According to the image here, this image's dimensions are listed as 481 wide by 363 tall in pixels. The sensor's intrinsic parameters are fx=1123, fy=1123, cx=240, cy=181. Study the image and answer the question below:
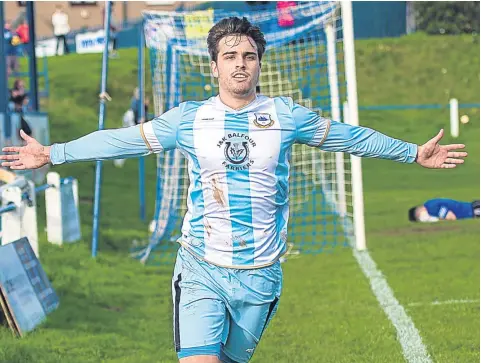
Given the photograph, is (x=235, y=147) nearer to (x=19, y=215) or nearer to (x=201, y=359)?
(x=201, y=359)

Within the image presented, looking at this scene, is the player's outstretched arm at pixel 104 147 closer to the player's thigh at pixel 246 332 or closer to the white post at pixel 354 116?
the player's thigh at pixel 246 332

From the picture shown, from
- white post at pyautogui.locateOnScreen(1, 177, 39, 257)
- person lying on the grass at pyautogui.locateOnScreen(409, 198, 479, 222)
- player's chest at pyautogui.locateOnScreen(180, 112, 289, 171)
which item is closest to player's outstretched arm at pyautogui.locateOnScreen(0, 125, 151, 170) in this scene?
player's chest at pyautogui.locateOnScreen(180, 112, 289, 171)

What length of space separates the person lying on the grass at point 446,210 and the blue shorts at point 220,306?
17.4 ft

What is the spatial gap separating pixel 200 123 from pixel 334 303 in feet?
17.7

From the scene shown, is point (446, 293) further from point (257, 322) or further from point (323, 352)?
point (257, 322)

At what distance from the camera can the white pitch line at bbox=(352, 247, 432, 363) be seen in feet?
26.8

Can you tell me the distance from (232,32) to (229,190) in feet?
2.50

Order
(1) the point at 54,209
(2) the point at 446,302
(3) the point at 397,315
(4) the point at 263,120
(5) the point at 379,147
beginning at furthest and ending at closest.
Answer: (1) the point at 54,209 → (2) the point at 446,302 → (3) the point at 397,315 → (5) the point at 379,147 → (4) the point at 263,120

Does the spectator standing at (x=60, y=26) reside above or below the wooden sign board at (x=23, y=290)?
above

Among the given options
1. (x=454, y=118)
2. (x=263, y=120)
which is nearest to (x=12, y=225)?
(x=263, y=120)

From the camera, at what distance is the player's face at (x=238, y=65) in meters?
5.32

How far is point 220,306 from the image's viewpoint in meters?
5.34

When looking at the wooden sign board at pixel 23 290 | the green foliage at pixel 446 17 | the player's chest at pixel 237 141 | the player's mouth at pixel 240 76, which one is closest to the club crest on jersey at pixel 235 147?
the player's chest at pixel 237 141

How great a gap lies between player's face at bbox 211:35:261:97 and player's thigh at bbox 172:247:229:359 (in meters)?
0.88
